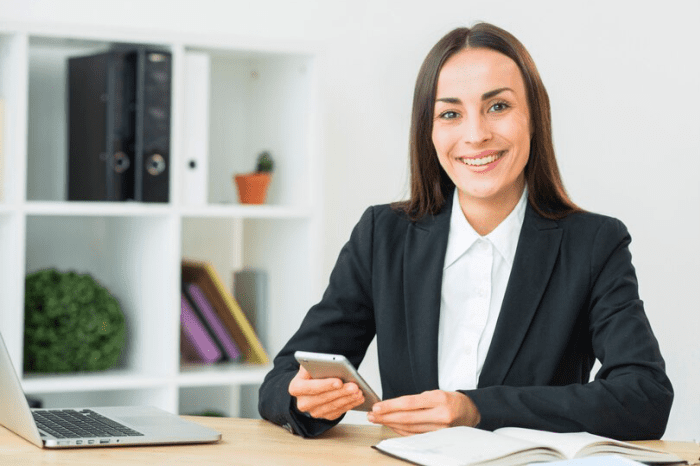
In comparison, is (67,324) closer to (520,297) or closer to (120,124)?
(120,124)

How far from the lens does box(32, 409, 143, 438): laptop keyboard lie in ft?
4.59

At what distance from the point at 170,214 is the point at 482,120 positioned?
1.03 metres

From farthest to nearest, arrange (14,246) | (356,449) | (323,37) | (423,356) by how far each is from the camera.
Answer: (323,37) < (14,246) < (423,356) < (356,449)

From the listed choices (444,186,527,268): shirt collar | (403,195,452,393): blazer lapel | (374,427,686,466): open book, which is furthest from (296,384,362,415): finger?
(444,186,527,268): shirt collar

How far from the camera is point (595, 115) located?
10.7ft

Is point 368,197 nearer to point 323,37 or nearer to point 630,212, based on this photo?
point 323,37

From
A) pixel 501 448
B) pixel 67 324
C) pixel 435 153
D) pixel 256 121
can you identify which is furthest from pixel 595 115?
pixel 501 448

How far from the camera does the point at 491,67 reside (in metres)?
1.82

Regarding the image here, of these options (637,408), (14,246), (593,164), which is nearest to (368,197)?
(593,164)

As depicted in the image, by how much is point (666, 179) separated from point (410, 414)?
211 cm

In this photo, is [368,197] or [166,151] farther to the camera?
[368,197]

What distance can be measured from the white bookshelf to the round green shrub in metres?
0.04

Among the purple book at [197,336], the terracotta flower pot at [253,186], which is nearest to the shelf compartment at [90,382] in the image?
the purple book at [197,336]

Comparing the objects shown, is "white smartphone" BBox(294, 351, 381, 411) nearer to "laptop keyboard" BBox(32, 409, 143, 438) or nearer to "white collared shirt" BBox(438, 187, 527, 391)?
"laptop keyboard" BBox(32, 409, 143, 438)
